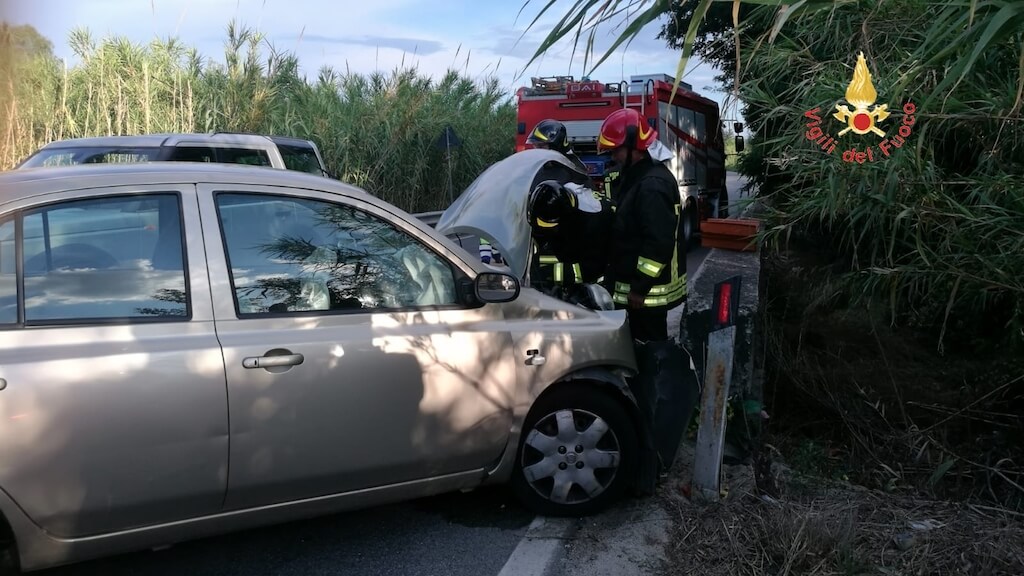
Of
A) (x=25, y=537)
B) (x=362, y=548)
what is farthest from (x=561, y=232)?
(x=25, y=537)

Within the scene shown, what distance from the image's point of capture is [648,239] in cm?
457

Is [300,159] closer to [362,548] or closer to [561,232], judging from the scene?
[561,232]

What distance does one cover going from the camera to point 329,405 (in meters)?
3.07

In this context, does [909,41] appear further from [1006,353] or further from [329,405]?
[329,405]

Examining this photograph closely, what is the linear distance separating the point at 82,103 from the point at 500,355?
862 cm

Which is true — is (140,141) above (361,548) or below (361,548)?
above

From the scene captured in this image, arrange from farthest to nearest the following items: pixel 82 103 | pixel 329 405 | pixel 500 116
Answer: pixel 500 116
pixel 82 103
pixel 329 405

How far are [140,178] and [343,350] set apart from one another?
96 cm

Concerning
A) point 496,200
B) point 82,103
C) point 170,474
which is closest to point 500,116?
point 82,103

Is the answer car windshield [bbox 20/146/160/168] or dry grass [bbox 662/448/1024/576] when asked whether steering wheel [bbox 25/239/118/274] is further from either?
car windshield [bbox 20/146/160/168]

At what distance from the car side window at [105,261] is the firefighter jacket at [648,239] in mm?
2581

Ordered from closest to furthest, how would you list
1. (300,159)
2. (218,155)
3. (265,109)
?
(218,155), (300,159), (265,109)

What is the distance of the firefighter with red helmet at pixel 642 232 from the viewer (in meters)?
4.56

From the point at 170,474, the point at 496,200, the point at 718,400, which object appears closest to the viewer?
the point at 170,474
